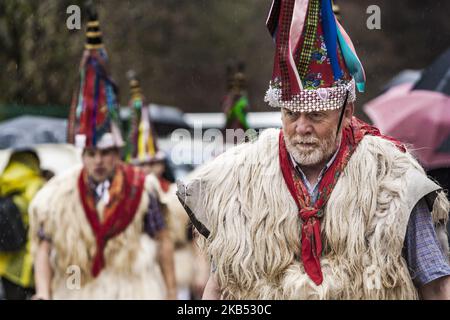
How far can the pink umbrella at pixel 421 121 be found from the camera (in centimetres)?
831

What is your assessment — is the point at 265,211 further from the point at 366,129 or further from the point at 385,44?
the point at 385,44

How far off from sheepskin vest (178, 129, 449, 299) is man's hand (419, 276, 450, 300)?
0.06 metres

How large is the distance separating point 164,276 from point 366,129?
3.75m

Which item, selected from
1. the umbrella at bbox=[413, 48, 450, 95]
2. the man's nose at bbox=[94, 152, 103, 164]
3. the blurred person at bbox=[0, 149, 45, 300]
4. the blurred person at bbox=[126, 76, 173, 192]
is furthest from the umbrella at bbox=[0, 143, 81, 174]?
the umbrella at bbox=[413, 48, 450, 95]

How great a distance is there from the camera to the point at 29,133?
41.7 ft

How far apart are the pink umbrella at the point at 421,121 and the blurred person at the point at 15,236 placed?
2986mm

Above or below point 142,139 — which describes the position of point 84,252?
below

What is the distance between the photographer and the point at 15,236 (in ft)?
30.5

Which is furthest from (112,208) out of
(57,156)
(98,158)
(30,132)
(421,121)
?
(30,132)

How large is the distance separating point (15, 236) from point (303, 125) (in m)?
5.12

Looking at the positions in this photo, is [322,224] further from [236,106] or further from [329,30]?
[236,106]

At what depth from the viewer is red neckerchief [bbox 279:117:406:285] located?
459 cm

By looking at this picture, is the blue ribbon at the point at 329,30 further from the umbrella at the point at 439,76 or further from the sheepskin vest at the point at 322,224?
the umbrella at the point at 439,76

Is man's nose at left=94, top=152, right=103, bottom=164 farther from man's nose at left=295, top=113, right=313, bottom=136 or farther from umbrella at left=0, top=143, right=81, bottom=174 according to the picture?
umbrella at left=0, top=143, right=81, bottom=174
